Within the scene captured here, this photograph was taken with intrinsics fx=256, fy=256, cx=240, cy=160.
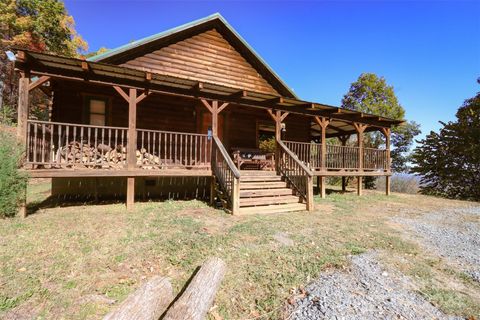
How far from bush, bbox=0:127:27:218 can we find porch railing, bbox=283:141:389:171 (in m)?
8.11

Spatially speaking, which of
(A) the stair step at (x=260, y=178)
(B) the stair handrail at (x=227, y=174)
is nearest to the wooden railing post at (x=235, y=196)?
(B) the stair handrail at (x=227, y=174)

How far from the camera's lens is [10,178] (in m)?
5.51

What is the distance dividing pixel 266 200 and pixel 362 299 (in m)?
4.55

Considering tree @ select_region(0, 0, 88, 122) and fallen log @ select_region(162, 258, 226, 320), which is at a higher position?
tree @ select_region(0, 0, 88, 122)

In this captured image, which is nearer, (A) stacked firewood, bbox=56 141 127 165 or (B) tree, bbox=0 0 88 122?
(A) stacked firewood, bbox=56 141 127 165

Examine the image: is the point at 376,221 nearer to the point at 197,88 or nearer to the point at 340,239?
the point at 340,239

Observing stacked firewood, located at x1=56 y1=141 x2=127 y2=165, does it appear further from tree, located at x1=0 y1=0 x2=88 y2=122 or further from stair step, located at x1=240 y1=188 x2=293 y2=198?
tree, located at x1=0 y1=0 x2=88 y2=122

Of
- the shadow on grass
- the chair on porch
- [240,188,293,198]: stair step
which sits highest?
the chair on porch

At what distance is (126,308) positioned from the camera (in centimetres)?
264

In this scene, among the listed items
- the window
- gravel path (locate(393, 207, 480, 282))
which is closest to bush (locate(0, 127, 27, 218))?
the window

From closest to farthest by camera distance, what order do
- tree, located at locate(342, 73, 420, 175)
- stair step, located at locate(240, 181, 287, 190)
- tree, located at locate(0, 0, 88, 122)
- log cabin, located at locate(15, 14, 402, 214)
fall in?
log cabin, located at locate(15, 14, 402, 214) < stair step, located at locate(240, 181, 287, 190) < tree, located at locate(0, 0, 88, 122) < tree, located at locate(342, 73, 420, 175)

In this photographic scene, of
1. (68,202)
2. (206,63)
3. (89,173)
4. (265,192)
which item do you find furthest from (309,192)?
(68,202)

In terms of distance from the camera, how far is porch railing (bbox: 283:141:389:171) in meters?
10.9

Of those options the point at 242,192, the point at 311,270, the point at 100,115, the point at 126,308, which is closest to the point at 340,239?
the point at 311,270
